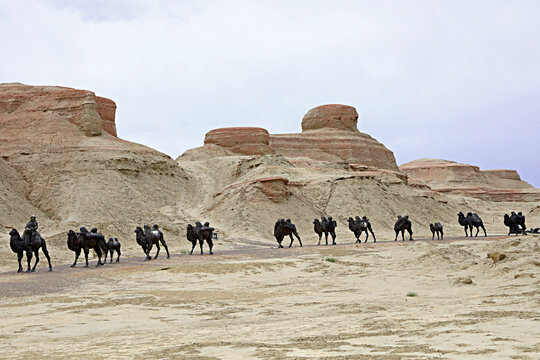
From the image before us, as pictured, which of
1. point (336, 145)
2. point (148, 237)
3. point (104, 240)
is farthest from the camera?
point (336, 145)

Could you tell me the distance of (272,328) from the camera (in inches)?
352

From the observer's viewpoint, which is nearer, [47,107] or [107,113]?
[47,107]

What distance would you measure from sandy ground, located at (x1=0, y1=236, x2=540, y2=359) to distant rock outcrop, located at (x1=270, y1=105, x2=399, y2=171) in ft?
189

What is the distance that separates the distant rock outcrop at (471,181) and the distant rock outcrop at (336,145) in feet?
57.4

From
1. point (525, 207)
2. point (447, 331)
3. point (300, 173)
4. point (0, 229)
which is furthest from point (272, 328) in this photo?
point (525, 207)

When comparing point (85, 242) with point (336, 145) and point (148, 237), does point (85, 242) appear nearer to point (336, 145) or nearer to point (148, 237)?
point (148, 237)

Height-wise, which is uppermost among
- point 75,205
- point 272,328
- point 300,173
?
point 300,173

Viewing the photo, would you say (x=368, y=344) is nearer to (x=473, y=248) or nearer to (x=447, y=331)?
(x=447, y=331)

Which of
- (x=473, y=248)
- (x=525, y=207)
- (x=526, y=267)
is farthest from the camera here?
(x=525, y=207)

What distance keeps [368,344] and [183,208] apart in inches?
1631

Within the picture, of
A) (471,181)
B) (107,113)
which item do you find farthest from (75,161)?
(471,181)

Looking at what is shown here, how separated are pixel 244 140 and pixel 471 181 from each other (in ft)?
166

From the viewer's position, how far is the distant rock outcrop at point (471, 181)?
94.4 meters

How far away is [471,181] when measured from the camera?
104500 mm
